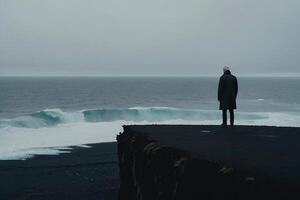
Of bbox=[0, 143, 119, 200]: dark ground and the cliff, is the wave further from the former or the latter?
the cliff

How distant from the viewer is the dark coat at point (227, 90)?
1198 cm

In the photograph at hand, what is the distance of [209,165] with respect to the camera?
211 inches

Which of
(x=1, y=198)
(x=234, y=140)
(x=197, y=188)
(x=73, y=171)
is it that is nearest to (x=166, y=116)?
(x=73, y=171)

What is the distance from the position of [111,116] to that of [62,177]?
120ft

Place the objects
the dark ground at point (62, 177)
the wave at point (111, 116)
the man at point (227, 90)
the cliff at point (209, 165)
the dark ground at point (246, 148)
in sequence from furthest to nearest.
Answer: the wave at point (111, 116) → the dark ground at point (62, 177) → the man at point (227, 90) → the dark ground at point (246, 148) → the cliff at point (209, 165)

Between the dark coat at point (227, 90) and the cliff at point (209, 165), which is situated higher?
the dark coat at point (227, 90)

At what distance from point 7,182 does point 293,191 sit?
42.8 ft

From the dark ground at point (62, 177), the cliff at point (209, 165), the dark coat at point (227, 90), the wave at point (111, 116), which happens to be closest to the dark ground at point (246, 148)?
the cliff at point (209, 165)

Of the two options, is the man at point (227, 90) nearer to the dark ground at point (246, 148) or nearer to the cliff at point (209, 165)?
the dark ground at point (246, 148)

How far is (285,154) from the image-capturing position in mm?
6680

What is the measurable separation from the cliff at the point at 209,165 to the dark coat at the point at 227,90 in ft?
5.55

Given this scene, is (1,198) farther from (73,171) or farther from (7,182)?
(73,171)

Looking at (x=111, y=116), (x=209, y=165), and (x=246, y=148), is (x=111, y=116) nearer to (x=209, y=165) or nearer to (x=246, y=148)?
(x=246, y=148)

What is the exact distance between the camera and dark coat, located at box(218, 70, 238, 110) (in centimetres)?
1198
